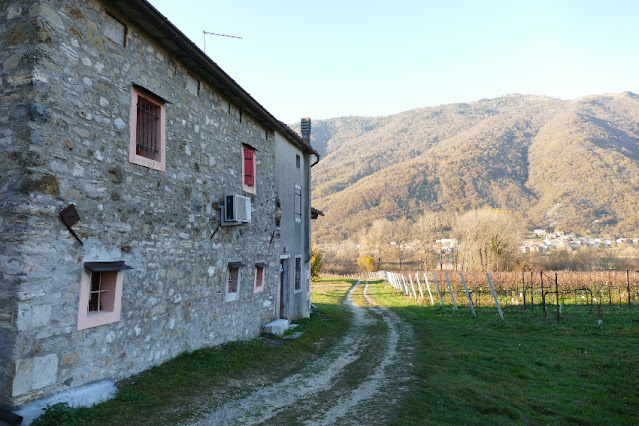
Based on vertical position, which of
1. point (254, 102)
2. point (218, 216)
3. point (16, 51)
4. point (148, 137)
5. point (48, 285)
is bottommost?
point (48, 285)

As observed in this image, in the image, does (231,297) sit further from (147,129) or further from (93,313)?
(147,129)

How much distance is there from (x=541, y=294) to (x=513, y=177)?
323 ft

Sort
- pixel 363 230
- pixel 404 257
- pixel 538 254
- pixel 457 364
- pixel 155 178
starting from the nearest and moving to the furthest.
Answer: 1. pixel 155 178
2. pixel 457 364
3. pixel 538 254
4. pixel 404 257
5. pixel 363 230

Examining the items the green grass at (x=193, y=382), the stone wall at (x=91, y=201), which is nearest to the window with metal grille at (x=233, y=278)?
the stone wall at (x=91, y=201)

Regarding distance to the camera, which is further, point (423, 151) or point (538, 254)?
point (423, 151)

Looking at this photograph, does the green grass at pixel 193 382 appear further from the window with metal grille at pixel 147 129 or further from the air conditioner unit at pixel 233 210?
the window with metal grille at pixel 147 129

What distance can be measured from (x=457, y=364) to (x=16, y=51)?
31.0 feet

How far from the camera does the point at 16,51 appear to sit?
5.09 m

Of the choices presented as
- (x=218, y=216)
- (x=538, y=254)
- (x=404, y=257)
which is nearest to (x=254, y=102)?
(x=218, y=216)

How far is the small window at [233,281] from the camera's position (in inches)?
395

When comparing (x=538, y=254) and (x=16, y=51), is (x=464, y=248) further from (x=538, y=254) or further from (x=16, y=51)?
(x=16, y=51)

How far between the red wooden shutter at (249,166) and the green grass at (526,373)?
6422mm

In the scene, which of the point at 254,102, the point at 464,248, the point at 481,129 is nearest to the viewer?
the point at 254,102

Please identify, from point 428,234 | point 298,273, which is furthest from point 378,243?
point 298,273
